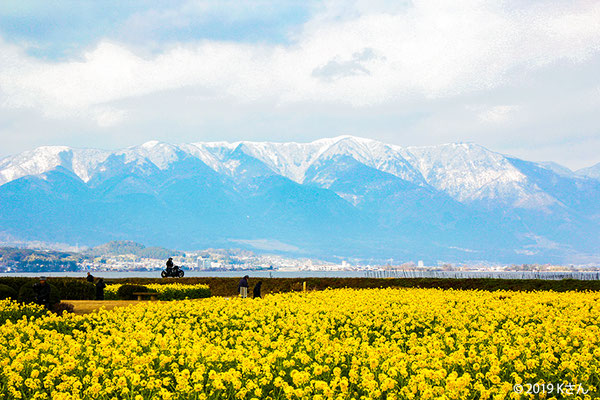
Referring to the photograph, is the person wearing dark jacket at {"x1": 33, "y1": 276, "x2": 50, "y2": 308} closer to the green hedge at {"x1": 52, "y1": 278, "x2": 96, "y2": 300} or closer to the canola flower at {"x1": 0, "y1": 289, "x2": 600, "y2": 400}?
the canola flower at {"x1": 0, "y1": 289, "x2": 600, "y2": 400}

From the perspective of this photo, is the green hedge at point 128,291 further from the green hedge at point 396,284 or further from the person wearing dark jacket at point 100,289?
the green hedge at point 396,284

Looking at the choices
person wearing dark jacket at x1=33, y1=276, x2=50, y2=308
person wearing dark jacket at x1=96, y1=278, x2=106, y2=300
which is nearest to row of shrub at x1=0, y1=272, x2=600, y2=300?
person wearing dark jacket at x1=96, y1=278, x2=106, y2=300

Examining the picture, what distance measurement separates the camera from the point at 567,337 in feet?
48.3

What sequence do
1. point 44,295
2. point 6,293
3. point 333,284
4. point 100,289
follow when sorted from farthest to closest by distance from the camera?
1. point 333,284
2. point 100,289
3. point 6,293
4. point 44,295

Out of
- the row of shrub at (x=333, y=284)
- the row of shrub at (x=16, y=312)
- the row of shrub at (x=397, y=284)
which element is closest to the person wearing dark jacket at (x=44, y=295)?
the row of shrub at (x=16, y=312)

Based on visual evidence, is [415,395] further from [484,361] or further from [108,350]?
[108,350]

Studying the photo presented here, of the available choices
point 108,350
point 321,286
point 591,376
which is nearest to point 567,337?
point 591,376

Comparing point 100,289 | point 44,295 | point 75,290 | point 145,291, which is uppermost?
point 44,295

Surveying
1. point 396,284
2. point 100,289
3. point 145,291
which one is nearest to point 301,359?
point 100,289

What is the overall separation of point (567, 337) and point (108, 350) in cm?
1035

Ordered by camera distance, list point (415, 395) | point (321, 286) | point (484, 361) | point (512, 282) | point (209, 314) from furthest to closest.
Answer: point (321, 286)
point (512, 282)
point (209, 314)
point (484, 361)
point (415, 395)

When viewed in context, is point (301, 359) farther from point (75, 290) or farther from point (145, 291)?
point (145, 291)

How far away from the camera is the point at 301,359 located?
474 inches

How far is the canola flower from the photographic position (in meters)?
10.2
